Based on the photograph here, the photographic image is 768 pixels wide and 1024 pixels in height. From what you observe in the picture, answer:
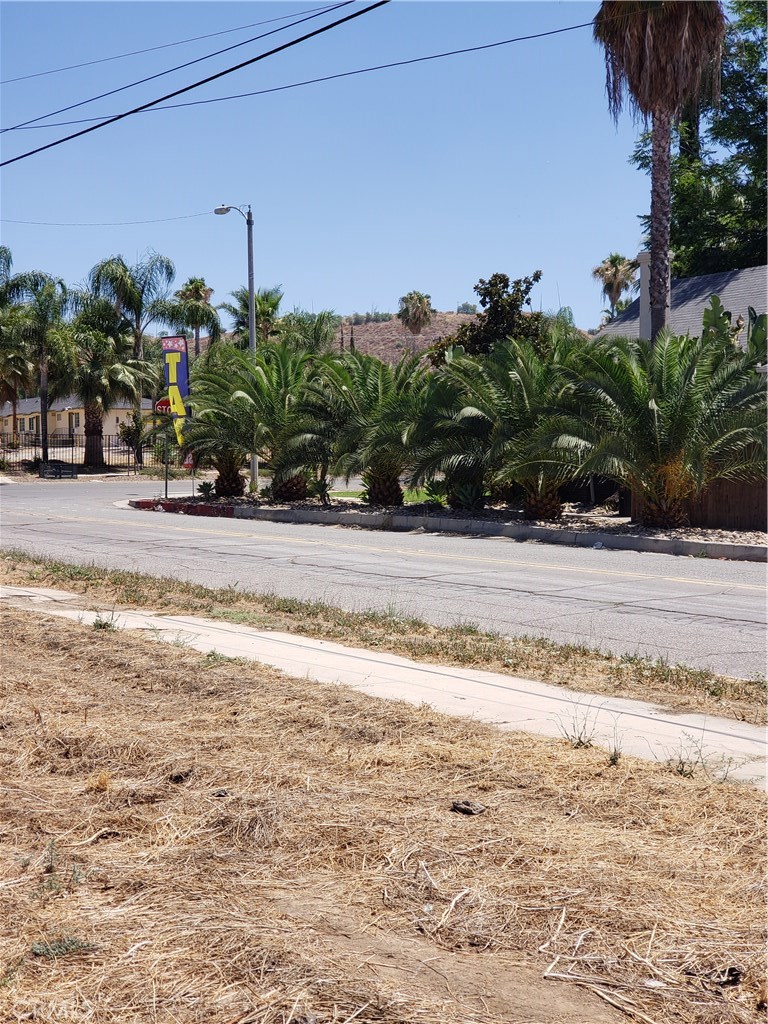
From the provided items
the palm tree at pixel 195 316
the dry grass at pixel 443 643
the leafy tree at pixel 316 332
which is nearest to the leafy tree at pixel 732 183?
the leafy tree at pixel 316 332

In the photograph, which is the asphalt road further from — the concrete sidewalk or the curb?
the concrete sidewalk

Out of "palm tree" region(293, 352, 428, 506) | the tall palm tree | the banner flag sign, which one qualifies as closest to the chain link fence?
the tall palm tree

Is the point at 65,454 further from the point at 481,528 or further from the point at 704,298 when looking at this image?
the point at 481,528

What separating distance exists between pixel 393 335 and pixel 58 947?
384ft

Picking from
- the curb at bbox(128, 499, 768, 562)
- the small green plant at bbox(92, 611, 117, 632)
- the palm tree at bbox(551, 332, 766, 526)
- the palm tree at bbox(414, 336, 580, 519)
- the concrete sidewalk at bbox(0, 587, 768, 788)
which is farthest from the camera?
the palm tree at bbox(414, 336, 580, 519)

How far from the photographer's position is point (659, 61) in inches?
900

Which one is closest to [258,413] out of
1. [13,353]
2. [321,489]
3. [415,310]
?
[321,489]

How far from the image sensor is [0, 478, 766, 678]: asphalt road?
9.95 meters

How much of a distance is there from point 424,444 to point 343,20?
11.6 metres

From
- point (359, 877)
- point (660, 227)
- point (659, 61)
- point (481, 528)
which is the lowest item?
point (359, 877)

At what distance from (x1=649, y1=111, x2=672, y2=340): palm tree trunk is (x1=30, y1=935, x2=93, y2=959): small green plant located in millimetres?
21778

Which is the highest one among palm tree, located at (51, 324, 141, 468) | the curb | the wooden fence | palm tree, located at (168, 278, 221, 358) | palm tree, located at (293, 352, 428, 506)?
palm tree, located at (168, 278, 221, 358)

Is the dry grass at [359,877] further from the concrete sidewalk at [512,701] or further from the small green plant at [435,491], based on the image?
the small green plant at [435,491]

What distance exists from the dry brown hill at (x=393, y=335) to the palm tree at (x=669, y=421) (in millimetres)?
83242
